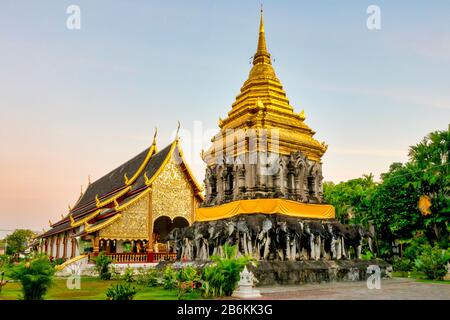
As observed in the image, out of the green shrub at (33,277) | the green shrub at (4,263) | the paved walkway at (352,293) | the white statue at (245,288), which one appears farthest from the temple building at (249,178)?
the green shrub at (33,277)

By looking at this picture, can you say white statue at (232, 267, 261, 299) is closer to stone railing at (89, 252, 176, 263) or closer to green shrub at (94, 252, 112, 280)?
green shrub at (94, 252, 112, 280)

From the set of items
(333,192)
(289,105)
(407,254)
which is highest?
(289,105)

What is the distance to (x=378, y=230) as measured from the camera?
81.8 feet

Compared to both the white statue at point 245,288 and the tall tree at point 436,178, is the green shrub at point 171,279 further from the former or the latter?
the tall tree at point 436,178

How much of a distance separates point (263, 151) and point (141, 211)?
10.1 meters

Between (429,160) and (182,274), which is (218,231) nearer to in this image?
(182,274)

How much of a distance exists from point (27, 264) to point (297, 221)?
852 centimetres

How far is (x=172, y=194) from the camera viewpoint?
23.9m

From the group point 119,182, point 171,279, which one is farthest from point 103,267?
point 119,182

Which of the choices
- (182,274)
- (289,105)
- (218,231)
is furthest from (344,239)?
(182,274)

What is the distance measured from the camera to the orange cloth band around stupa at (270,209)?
13.8m

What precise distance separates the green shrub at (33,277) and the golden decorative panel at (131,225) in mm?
12314

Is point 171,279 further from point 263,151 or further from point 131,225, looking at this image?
point 131,225
